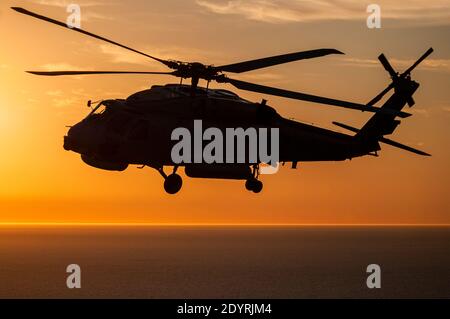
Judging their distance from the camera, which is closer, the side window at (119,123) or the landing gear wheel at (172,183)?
the side window at (119,123)

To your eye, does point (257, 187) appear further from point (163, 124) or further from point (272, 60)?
point (272, 60)

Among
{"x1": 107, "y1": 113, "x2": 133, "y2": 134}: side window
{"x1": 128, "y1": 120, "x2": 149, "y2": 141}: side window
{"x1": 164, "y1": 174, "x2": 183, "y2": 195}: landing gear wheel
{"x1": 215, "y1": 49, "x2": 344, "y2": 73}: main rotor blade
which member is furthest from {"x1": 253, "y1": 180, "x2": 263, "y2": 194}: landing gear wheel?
{"x1": 215, "y1": 49, "x2": 344, "y2": 73}: main rotor blade

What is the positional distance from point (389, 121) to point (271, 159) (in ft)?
31.3

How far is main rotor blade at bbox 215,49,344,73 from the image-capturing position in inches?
929

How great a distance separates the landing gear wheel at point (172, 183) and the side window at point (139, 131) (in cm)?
208

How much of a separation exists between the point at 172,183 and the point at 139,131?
2.63m

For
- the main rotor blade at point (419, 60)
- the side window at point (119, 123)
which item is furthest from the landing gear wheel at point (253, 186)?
the main rotor blade at point (419, 60)

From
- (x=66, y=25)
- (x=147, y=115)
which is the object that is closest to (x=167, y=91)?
(x=147, y=115)

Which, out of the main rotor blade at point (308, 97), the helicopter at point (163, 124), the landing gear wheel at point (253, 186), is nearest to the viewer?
the main rotor blade at point (308, 97)

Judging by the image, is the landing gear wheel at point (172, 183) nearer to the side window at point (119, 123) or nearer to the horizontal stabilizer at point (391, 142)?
the side window at point (119, 123)

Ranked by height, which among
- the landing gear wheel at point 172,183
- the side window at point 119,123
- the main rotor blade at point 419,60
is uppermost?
the main rotor blade at point 419,60

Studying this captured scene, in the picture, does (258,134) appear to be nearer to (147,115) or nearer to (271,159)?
(271,159)

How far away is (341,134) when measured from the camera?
111 ft

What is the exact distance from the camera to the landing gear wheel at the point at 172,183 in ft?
98.3
